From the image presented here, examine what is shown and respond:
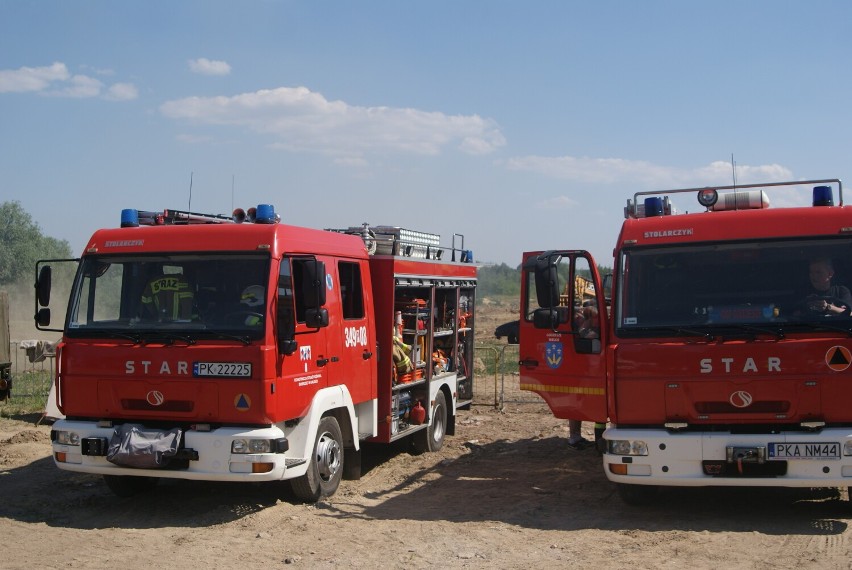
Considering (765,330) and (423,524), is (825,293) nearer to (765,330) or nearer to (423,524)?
(765,330)

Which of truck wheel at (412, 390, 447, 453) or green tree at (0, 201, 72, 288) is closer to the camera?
truck wheel at (412, 390, 447, 453)

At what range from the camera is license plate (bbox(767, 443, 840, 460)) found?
741cm

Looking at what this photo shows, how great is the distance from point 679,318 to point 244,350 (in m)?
3.83

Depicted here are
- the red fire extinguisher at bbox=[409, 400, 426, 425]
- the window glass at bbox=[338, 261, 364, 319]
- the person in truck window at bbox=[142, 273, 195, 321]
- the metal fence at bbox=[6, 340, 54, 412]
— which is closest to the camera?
the person in truck window at bbox=[142, 273, 195, 321]

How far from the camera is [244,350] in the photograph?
7891 mm

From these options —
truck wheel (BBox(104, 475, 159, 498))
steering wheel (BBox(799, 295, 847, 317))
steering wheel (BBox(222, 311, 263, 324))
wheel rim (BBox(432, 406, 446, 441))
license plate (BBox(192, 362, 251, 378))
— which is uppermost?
steering wheel (BBox(799, 295, 847, 317))

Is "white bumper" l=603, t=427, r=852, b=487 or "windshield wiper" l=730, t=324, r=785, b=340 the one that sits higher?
"windshield wiper" l=730, t=324, r=785, b=340

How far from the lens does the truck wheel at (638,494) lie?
28.0 feet

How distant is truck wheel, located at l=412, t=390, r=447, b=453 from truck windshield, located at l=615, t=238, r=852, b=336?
15.1ft

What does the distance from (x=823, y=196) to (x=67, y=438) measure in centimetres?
742

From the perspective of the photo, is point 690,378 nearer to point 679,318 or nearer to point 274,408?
point 679,318

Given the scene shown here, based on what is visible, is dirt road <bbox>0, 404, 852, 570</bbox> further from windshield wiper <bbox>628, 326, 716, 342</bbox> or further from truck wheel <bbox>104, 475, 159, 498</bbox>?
windshield wiper <bbox>628, 326, 716, 342</bbox>

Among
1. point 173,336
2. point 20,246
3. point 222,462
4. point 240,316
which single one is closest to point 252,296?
point 240,316

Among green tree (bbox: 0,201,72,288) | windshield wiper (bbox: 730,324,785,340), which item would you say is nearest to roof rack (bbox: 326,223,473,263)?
windshield wiper (bbox: 730,324,785,340)
